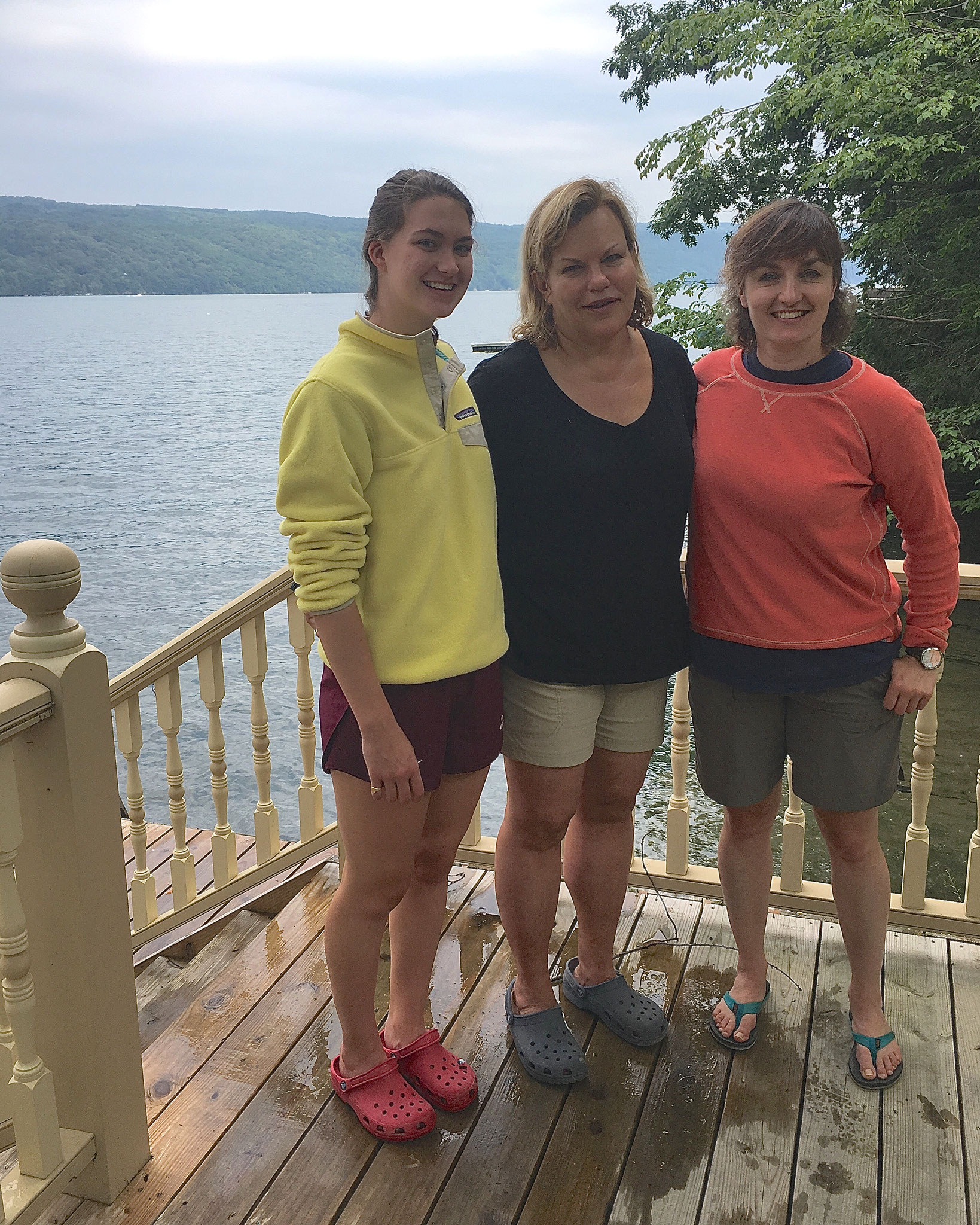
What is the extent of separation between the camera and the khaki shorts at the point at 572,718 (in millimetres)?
1726

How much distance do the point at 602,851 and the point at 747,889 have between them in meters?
0.31

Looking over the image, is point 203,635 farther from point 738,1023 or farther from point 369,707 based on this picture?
point 738,1023

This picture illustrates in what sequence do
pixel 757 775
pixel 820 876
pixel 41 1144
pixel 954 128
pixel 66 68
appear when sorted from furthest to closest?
1. pixel 66 68
2. pixel 954 128
3. pixel 820 876
4. pixel 757 775
5. pixel 41 1144

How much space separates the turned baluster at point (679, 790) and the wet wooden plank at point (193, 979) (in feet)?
3.41

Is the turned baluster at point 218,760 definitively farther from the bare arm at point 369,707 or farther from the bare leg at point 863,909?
the bare leg at point 863,909

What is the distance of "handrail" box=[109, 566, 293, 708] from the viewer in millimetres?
2412

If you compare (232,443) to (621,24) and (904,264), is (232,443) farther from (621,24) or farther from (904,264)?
(904,264)

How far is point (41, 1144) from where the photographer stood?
1.49 metres

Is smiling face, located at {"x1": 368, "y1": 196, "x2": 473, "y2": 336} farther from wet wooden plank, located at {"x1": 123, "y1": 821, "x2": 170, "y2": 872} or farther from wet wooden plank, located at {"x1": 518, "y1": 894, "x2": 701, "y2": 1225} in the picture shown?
wet wooden plank, located at {"x1": 123, "y1": 821, "x2": 170, "y2": 872}

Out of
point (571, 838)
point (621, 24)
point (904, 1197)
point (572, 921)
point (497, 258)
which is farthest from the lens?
point (497, 258)

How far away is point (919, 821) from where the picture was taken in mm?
2270

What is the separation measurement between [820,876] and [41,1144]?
246 inches

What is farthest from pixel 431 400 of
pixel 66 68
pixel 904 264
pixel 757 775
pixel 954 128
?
pixel 66 68

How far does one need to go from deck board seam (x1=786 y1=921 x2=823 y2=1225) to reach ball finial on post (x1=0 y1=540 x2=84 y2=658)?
4.73 ft
